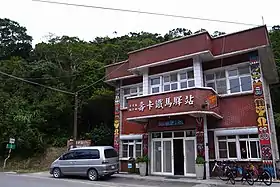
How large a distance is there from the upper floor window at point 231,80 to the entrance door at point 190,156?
3338 mm

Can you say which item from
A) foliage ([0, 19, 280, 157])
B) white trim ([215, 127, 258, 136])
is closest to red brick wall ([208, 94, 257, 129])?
white trim ([215, 127, 258, 136])

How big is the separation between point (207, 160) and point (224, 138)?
1.51m

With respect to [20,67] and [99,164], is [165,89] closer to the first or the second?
[99,164]

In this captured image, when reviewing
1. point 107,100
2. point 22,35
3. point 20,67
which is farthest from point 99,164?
point 22,35

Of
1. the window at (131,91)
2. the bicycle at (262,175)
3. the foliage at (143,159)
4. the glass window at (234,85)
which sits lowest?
the bicycle at (262,175)

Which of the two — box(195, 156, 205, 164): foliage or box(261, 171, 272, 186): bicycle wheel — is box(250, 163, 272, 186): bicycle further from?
box(195, 156, 205, 164): foliage

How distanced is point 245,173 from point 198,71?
5.79m

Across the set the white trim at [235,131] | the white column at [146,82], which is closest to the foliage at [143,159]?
the white column at [146,82]

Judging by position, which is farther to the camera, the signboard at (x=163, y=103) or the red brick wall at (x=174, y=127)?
the red brick wall at (x=174, y=127)

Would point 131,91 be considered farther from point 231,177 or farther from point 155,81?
point 231,177

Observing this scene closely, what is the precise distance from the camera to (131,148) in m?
17.5

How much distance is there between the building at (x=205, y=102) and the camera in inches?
521

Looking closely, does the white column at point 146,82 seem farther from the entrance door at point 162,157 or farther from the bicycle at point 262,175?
the bicycle at point 262,175

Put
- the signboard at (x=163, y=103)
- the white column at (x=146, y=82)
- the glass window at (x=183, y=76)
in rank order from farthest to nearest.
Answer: the white column at (x=146, y=82), the glass window at (x=183, y=76), the signboard at (x=163, y=103)
